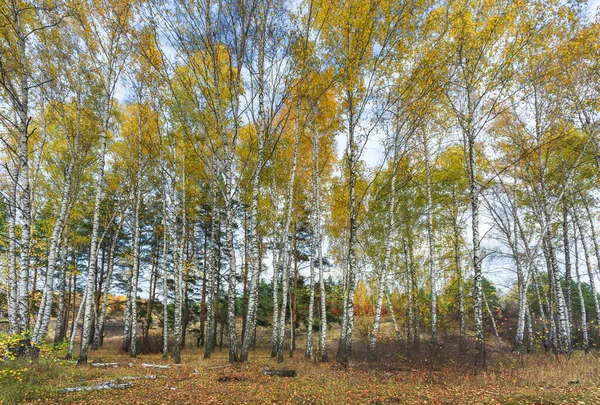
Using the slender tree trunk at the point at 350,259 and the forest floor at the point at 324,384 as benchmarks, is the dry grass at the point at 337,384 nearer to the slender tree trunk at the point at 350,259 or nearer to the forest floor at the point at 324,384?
the forest floor at the point at 324,384

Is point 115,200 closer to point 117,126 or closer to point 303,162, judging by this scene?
point 117,126

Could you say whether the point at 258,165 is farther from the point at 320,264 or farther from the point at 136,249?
the point at 136,249

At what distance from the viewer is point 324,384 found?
641 cm

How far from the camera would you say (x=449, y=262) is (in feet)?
49.8

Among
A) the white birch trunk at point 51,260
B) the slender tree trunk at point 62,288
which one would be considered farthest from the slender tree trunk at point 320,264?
the slender tree trunk at point 62,288

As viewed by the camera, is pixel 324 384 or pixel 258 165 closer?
pixel 324 384

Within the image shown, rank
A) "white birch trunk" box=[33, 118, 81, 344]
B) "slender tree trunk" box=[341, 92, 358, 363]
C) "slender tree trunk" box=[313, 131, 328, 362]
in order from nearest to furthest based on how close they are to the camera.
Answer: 1. "white birch trunk" box=[33, 118, 81, 344]
2. "slender tree trunk" box=[341, 92, 358, 363]
3. "slender tree trunk" box=[313, 131, 328, 362]

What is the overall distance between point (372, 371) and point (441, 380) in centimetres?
196

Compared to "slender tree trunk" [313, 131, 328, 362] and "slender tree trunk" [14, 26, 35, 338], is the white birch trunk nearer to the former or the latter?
"slender tree trunk" [14, 26, 35, 338]

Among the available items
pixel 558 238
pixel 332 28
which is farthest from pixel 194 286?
pixel 558 238

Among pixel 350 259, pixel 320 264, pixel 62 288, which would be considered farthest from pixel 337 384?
pixel 62 288

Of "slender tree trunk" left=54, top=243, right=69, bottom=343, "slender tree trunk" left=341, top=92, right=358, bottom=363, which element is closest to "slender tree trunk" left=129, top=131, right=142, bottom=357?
"slender tree trunk" left=54, top=243, right=69, bottom=343

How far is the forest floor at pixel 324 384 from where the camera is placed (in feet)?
16.8

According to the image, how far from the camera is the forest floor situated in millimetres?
5117
